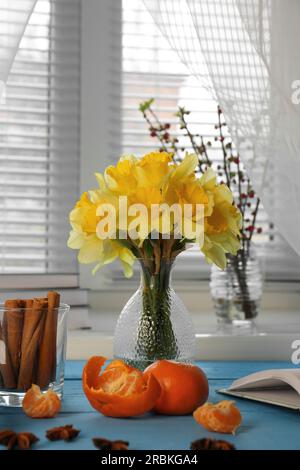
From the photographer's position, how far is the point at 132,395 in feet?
3.15

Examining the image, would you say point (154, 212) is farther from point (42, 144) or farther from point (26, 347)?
point (42, 144)

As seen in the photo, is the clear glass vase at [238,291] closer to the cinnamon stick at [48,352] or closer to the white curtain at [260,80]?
the white curtain at [260,80]

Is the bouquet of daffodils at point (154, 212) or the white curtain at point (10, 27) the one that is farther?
the white curtain at point (10, 27)

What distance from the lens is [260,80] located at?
1.61 meters

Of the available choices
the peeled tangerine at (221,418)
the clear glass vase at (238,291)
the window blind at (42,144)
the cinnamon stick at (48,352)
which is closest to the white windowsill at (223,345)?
the clear glass vase at (238,291)

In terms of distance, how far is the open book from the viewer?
3.36ft

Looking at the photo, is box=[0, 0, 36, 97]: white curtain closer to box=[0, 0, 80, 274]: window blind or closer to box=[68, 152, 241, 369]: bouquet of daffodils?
box=[0, 0, 80, 274]: window blind

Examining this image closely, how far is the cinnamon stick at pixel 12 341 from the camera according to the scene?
1.01 meters

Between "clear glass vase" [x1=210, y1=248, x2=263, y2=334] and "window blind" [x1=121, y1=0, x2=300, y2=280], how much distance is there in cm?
30

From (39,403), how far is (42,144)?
3.43ft

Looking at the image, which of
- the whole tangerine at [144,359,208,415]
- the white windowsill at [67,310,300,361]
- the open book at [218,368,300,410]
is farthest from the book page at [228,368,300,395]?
the white windowsill at [67,310,300,361]

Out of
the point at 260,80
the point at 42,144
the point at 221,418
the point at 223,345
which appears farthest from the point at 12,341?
the point at 42,144

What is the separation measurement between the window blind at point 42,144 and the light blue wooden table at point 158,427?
31.7 inches

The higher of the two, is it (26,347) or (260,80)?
(260,80)
